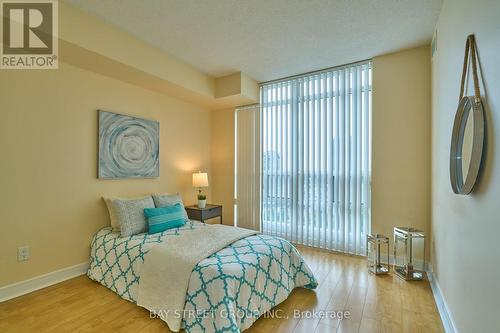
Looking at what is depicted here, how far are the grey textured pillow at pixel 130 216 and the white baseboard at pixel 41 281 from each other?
74cm

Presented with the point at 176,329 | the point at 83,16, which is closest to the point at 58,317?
the point at 176,329

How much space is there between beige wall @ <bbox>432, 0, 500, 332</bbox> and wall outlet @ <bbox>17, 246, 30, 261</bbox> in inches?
139

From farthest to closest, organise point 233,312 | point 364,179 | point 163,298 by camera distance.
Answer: point 364,179 → point 163,298 → point 233,312

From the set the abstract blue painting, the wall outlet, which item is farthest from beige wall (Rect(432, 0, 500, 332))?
the wall outlet

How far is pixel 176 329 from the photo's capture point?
1.79 m

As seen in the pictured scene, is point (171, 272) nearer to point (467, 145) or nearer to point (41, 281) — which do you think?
point (41, 281)

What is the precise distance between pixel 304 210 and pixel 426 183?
63.4 inches

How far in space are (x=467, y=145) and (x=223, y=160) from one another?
11.7 feet

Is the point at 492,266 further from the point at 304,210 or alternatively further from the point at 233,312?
the point at 304,210

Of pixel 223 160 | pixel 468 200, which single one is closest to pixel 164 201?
pixel 223 160

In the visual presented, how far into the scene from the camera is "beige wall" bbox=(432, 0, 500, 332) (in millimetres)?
1114

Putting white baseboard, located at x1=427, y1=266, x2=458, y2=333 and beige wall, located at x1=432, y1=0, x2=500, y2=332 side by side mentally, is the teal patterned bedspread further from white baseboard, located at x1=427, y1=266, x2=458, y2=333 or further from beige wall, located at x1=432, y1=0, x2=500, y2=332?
beige wall, located at x1=432, y1=0, x2=500, y2=332

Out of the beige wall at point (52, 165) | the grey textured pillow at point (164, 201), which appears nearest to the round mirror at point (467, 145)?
the grey textured pillow at point (164, 201)

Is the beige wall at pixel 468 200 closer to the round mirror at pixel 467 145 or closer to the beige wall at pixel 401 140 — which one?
the round mirror at pixel 467 145
